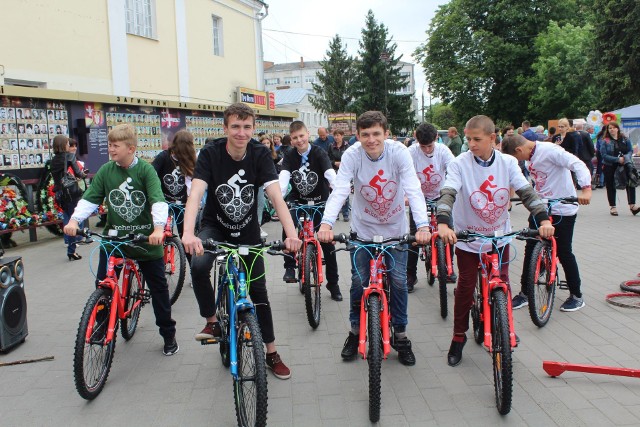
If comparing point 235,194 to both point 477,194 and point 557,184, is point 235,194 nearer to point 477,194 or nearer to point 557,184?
point 477,194

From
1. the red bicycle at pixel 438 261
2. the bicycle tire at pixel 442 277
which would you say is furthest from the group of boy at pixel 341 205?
the bicycle tire at pixel 442 277

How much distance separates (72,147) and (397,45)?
176 ft

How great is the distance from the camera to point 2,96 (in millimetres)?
10156

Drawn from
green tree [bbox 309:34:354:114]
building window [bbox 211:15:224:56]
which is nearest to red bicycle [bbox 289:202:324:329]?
building window [bbox 211:15:224:56]

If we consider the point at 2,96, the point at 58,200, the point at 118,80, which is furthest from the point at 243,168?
the point at 118,80

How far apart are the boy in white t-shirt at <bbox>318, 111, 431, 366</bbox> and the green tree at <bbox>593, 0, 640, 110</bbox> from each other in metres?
28.2

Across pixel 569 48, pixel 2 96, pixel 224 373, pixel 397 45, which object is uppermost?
pixel 397 45

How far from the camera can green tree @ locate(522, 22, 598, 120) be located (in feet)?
115

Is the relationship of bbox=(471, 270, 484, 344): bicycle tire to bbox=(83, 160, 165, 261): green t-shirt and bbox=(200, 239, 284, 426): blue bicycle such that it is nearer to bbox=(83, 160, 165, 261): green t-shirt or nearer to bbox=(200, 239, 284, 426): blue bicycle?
bbox=(200, 239, 284, 426): blue bicycle

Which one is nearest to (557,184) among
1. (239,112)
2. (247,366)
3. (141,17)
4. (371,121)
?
(371,121)

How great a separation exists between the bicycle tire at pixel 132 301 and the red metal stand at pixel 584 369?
341 cm

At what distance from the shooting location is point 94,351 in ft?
13.9

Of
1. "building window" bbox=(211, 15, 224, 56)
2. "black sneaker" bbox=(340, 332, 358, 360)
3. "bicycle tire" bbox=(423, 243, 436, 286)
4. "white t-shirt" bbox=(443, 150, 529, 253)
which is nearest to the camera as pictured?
"white t-shirt" bbox=(443, 150, 529, 253)

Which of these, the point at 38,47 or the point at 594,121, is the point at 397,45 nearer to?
the point at 594,121
